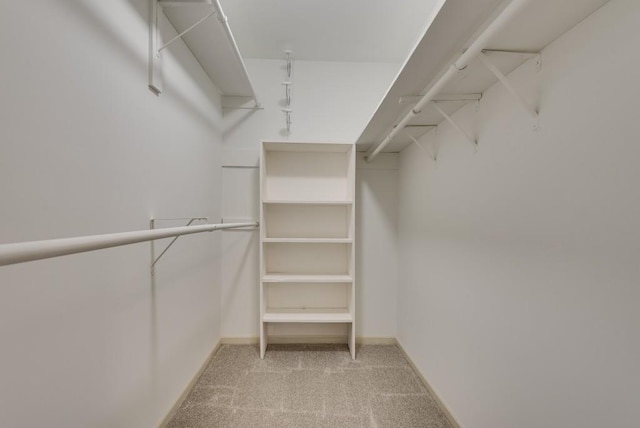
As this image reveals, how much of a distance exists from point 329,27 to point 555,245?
6.82 feet

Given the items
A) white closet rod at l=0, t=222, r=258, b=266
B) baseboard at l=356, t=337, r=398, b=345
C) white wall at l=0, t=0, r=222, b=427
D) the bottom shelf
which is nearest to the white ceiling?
white wall at l=0, t=0, r=222, b=427

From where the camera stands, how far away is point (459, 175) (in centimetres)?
156

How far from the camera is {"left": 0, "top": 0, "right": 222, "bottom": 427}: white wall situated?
0.72 m

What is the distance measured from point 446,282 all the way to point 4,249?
1.83 meters

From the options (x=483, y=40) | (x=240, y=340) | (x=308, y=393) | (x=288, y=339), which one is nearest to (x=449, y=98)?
(x=483, y=40)

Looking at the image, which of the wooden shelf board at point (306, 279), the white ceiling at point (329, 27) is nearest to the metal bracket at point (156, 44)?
the white ceiling at point (329, 27)

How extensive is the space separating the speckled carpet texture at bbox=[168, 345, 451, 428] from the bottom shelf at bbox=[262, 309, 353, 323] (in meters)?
0.32

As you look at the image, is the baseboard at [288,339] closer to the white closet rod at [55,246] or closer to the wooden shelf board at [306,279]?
the wooden shelf board at [306,279]

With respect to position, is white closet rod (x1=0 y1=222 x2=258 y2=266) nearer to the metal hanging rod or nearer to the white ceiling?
the metal hanging rod

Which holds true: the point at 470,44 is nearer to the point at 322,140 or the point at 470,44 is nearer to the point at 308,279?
the point at 322,140

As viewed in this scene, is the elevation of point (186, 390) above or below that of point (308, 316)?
below

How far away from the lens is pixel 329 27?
2105mm

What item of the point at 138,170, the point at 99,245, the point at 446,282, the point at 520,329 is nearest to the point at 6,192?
the point at 99,245

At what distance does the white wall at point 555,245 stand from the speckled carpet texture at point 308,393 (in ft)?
1.16
